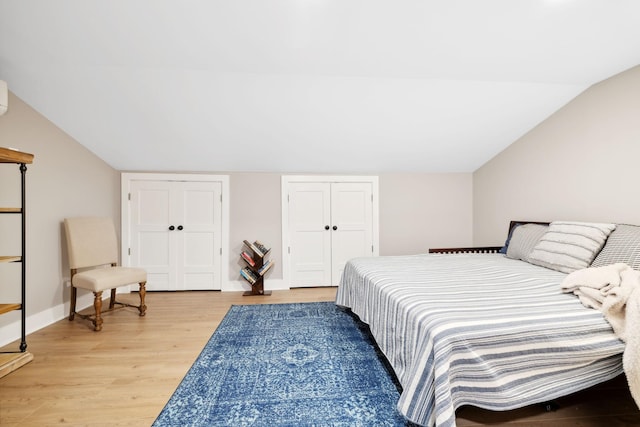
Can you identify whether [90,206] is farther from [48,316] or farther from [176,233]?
[48,316]

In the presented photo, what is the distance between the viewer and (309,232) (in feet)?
13.7

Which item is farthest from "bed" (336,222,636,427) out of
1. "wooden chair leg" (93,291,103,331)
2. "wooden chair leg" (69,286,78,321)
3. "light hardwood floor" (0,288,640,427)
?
"wooden chair leg" (69,286,78,321)

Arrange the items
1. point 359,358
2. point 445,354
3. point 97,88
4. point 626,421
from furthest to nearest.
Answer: point 97,88 → point 359,358 → point 626,421 → point 445,354

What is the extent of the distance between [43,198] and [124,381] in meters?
2.11

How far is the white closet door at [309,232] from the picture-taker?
4156 millimetres

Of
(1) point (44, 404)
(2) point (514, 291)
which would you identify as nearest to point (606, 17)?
(2) point (514, 291)

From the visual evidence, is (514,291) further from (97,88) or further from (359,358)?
(97,88)

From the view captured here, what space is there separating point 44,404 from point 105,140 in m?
2.71

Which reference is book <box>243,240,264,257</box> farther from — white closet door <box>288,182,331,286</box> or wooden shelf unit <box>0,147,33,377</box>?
wooden shelf unit <box>0,147,33,377</box>

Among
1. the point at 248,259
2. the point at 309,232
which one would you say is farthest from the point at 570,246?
the point at 248,259

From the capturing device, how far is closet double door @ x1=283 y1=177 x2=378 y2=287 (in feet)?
13.6

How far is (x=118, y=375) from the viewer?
1.91m

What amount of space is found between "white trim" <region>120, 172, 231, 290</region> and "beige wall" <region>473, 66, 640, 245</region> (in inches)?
149

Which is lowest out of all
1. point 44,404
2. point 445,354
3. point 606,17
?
point 44,404
